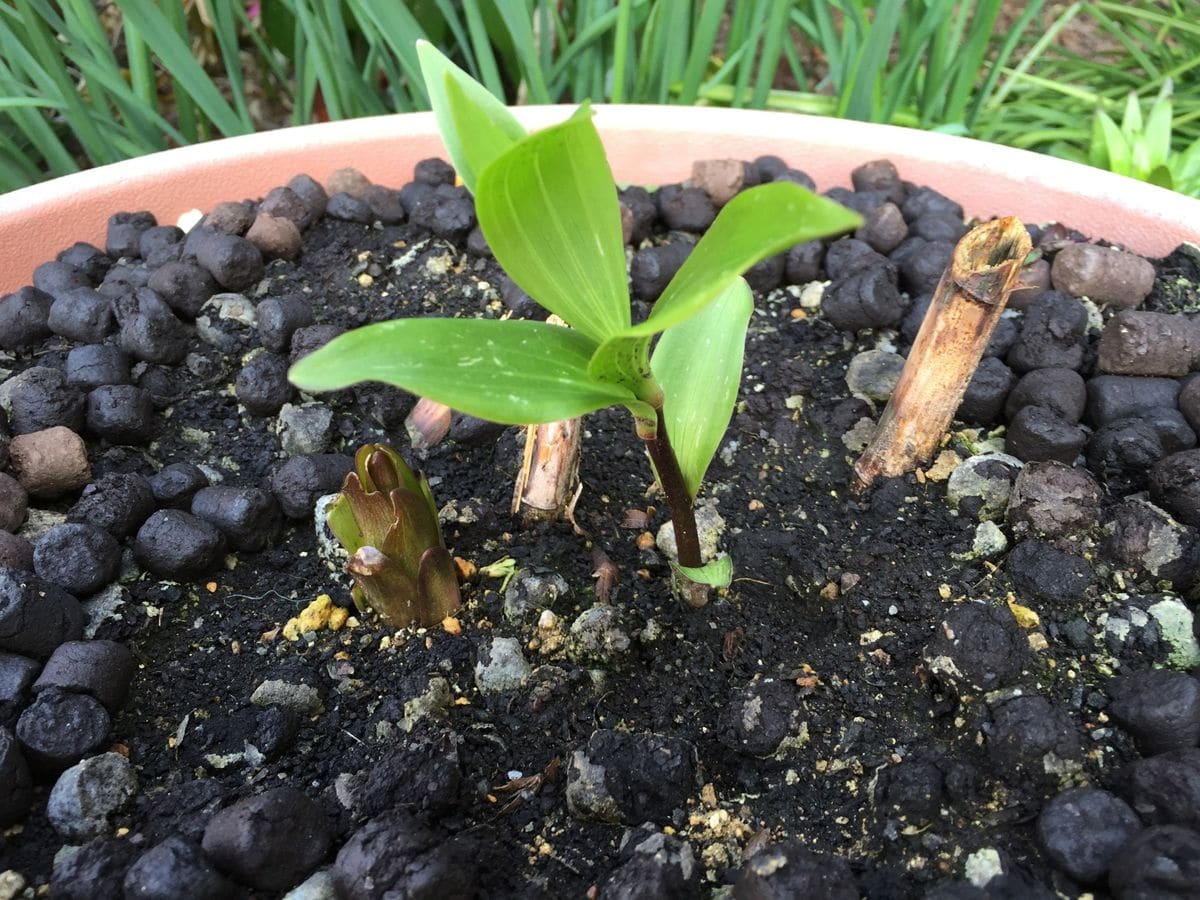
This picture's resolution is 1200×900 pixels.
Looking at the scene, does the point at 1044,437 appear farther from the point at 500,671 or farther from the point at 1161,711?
the point at 500,671

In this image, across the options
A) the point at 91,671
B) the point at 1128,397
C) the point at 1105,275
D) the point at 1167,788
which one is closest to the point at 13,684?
the point at 91,671

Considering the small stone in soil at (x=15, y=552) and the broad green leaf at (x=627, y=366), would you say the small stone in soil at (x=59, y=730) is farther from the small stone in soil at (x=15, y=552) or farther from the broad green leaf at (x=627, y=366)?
the broad green leaf at (x=627, y=366)

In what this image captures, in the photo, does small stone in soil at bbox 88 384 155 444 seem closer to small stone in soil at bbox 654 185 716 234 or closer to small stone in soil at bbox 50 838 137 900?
small stone in soil at bbox 50 838 137 900

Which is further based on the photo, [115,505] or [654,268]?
[654,268]

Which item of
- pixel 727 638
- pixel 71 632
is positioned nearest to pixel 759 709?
pixel 727 638

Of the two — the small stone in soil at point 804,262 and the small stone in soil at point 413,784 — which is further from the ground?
the small stone in soil at point 804,262

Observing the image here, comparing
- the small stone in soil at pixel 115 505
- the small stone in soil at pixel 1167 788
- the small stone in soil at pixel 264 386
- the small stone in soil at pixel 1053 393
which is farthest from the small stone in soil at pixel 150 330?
the small stone in soil at pixel 1167 788
